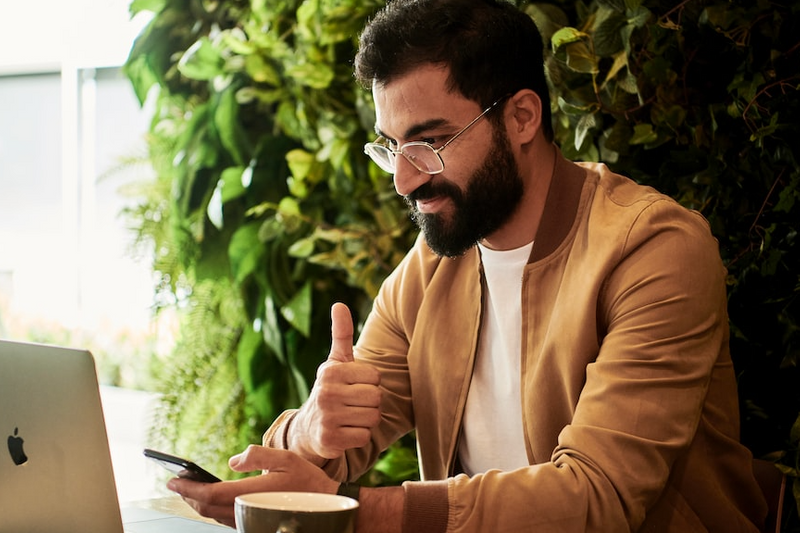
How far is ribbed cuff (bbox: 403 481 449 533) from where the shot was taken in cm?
124

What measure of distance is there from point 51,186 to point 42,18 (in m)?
0.84

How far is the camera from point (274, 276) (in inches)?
110

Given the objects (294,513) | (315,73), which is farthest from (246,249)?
(294,513)

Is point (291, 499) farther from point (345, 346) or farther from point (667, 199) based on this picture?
point (667, 199)

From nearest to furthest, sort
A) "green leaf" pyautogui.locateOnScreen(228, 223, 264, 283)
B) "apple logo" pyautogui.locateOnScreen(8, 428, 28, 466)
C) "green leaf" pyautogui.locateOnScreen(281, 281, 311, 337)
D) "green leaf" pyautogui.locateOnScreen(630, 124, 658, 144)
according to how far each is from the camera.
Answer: "apple logo" pyautogui.locateOnScreen(8, 428, 28, 466)
"green leaf" pyautogui.locateOnScreen(630, 124, 658, 144)
"green leaf" pyautogui.locateOnScreen(281, 281, 311, 337)
"green leaf" pyautogui.locateOnScreen(228, 223, 264, 283)

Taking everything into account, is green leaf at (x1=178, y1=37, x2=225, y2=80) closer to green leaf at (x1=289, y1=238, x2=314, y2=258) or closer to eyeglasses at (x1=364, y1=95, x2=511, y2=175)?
green leaf at (x1=289, y1=238, x2=314, y2=258)

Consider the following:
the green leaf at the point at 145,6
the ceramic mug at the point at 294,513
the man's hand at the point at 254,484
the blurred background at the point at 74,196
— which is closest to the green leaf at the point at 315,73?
the green leaf at the point at 145,6

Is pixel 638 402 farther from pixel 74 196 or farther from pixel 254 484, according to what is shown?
pixel 74 196

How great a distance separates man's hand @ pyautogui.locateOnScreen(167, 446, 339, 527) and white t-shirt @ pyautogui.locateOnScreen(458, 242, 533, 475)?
0.48 meters

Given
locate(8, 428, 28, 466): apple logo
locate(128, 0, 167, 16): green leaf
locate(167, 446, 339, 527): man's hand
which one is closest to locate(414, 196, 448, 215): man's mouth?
locate(167, 446, 339, 527): man's hand

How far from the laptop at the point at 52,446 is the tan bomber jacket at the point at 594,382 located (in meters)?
0.40

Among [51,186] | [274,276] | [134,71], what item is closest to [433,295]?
[274,276]

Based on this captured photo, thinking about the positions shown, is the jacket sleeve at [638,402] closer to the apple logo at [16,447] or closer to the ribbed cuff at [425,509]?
the ribbed cuff at [425,509]

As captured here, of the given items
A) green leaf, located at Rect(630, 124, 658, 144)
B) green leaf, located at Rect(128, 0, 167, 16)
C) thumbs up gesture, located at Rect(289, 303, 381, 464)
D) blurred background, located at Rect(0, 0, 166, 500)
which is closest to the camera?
thumbs up gesture, located at Rect(289, 303, 381, 464)
